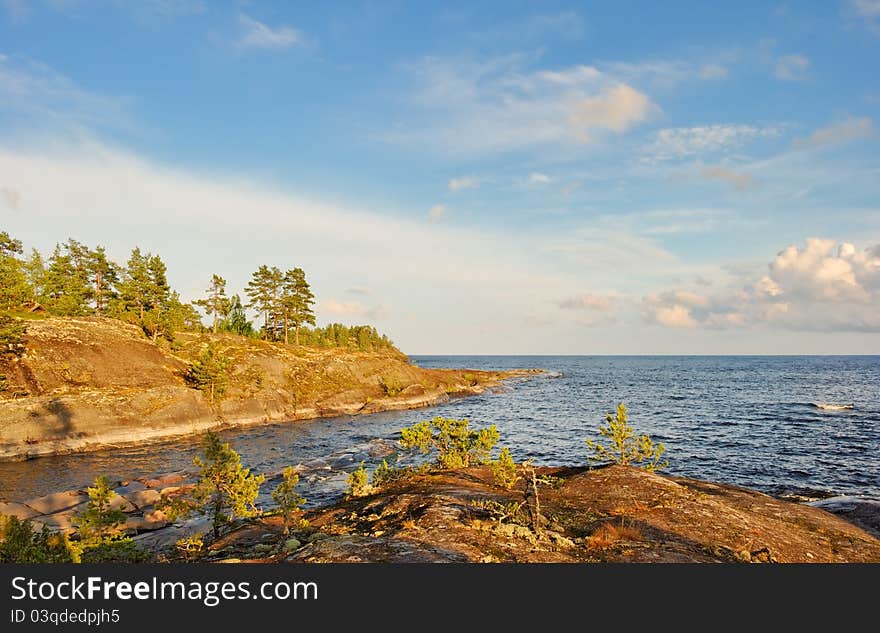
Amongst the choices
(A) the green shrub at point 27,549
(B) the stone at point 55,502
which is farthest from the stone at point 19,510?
(A) the green shrub at point 27,549

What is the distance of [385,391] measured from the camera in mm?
77375

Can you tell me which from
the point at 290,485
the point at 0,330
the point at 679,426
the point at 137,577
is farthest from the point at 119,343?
the point at 679,426

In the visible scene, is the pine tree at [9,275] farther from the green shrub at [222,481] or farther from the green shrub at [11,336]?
the green shrub at [222,481]

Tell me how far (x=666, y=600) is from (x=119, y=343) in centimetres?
6398

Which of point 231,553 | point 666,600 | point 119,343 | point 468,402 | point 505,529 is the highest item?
point 119,343

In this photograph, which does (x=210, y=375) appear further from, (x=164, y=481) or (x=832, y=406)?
(x=832, y=406)

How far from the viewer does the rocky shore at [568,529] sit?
37.9 ft

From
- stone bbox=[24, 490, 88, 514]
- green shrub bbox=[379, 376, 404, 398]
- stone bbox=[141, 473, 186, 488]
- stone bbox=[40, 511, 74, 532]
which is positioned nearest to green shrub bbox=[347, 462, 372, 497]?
stone bbox=[40, 511, 74, 532]

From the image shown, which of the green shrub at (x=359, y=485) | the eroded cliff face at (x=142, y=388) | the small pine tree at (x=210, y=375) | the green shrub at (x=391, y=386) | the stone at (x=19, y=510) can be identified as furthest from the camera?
the green shrub at (x=391, y=386)

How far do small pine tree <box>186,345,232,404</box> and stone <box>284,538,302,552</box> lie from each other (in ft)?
155

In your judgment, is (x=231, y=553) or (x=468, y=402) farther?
(x=468, y=402)

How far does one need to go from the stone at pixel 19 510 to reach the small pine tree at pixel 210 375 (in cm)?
2832

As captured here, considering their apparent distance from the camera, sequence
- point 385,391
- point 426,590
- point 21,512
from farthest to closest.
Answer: point 385,391, point 21,512, point 426,590

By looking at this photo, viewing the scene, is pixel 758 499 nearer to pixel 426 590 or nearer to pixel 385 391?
pixel 426 590
